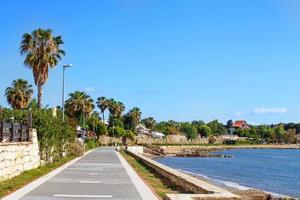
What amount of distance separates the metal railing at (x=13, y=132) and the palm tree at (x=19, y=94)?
51.6m

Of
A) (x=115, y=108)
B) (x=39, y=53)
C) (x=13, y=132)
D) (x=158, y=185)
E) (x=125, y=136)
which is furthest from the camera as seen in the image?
(x=115, y=108)

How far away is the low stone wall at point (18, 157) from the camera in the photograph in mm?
20281

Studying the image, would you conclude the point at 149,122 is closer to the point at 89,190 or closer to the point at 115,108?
the point at 115,108

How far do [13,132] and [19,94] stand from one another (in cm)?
5569

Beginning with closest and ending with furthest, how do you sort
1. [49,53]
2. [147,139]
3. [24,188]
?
[24,188]
[49,53]
[147,139]

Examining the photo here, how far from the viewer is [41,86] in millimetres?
49594

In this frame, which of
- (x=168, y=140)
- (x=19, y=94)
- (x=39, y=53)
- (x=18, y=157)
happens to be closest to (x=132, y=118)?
(x=168, y=140)

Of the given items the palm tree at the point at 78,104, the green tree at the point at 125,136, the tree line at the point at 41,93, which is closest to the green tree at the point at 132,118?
the tree line at the point at 41,93

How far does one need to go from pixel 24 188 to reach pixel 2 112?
11.4 meters

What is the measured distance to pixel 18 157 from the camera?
23281mm

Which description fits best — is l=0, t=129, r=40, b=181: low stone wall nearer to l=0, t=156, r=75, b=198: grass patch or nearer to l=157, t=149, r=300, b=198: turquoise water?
l=0, t=156, r=75, b=198: grass patch

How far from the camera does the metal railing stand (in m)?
21.4

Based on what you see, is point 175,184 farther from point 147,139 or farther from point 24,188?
point 147,139

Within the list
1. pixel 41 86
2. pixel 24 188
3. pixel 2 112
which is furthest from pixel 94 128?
pixel 24 188
